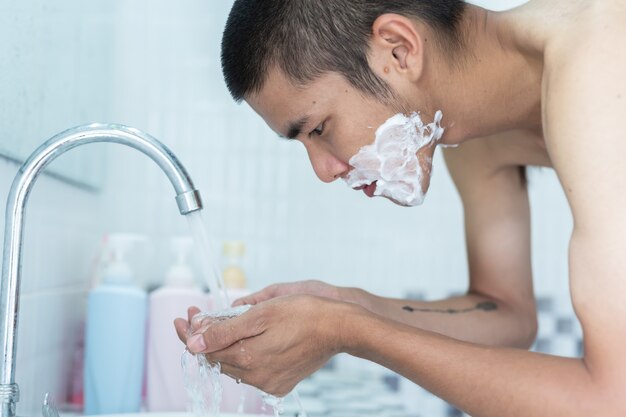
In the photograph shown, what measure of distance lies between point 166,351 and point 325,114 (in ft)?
1.79

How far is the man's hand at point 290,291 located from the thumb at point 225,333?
0.70 feet

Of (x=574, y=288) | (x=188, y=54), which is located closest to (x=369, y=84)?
(x=574, y=288)

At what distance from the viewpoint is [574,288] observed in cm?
81

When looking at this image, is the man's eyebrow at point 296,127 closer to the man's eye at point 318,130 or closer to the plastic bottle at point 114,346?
the man's eye at point 318,130

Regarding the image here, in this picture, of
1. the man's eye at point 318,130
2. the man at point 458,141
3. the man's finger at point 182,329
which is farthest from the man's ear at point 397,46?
the man's finger at point 182,329

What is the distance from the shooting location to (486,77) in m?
1.09

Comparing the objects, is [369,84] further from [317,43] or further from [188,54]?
[188,54]

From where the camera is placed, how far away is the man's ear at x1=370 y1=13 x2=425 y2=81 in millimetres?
994

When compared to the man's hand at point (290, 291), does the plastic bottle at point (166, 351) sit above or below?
below

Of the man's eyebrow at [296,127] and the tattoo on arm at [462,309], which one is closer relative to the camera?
the man's eyebrow at [296,127]

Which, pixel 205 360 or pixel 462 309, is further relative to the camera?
pixel 462 309

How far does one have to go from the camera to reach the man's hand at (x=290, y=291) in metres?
1.14

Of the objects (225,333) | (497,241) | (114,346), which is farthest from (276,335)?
(497,241)

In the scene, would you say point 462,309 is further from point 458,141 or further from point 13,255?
point 13,255
